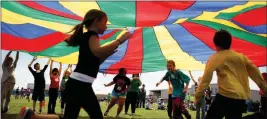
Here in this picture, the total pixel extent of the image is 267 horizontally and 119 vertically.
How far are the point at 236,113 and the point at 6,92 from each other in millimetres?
5492

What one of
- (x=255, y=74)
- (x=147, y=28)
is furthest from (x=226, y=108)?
(x=147, y=28)

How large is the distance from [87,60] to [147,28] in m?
4.26

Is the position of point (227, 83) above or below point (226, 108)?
above

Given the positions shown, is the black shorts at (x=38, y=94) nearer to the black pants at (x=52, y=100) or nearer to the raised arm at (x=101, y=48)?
the black pants at (x=52, y=100)

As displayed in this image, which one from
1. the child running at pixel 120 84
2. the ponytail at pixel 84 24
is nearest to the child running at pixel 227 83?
the ponytail at pixel 84 24

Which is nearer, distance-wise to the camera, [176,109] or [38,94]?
[176,109]

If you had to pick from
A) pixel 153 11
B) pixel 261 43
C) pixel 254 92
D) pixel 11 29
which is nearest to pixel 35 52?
pixel 11 29

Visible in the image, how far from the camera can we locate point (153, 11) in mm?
5660

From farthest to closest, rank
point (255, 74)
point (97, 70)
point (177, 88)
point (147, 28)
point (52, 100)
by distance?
1. point (52, 100)
2. point (147, 28)
3. point (177, 88)
4. point (255, 74)
5. point (97, 70)

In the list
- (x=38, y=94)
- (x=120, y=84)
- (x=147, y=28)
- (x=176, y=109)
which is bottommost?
(x=176, y=109)

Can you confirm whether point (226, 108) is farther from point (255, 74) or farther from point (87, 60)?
point (87, 60)

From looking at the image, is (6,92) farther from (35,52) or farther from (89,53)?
(89,53)

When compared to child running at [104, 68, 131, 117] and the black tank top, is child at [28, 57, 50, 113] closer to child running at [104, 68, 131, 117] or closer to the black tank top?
child running at [104, 68, 131, 117]

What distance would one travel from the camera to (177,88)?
20.2 feet
